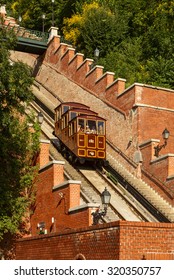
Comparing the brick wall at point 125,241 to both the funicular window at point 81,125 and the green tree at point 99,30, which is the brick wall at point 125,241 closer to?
the funicular window at point 81,125

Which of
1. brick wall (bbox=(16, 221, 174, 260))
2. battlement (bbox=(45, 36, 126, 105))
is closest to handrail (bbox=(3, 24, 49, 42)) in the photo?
battlement (bbox=(45, 36, 126, 105))

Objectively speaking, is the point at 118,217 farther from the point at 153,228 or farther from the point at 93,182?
the point at 153,228

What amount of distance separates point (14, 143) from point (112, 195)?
5153mm

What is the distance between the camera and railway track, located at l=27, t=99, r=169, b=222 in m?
20.5

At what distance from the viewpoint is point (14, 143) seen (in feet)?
64.9

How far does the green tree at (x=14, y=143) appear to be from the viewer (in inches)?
667

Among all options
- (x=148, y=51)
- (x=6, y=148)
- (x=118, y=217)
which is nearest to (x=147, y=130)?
(x=118, y=217)

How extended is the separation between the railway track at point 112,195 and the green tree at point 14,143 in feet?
7.79

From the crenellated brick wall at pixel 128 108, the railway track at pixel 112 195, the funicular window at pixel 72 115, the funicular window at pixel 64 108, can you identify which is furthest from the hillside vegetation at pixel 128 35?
the railway track at pixel 112 195

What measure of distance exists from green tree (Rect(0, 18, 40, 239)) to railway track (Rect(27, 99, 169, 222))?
2373 mm

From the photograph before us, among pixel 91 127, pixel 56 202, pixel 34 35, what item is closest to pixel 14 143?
pixel 56 202

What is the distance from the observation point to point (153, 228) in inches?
413

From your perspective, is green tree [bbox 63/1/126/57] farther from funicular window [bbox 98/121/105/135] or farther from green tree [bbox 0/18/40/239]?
Result: green tree [bbox 0/18/40/239]

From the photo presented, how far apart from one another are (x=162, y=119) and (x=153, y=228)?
16.9m
